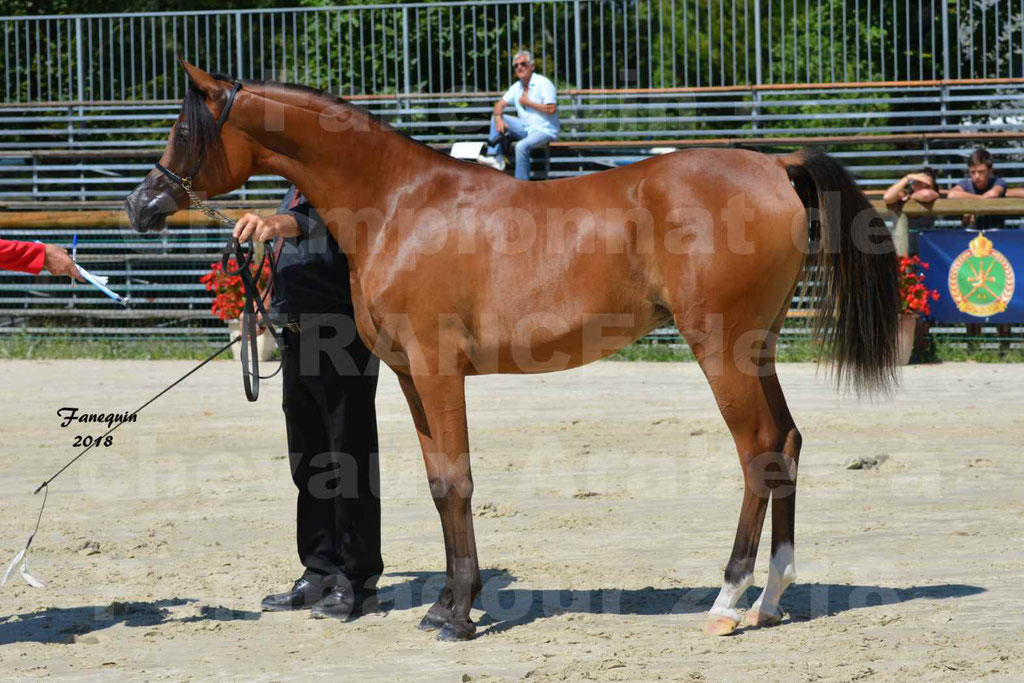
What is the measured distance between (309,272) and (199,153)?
601mm

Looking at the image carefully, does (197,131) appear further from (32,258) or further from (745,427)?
(745,427)

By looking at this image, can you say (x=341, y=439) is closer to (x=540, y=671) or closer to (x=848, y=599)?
(x=540, y=671)

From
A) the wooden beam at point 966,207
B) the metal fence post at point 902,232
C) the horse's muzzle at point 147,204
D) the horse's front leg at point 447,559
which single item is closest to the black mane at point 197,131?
the horse's muzzle at point 147,204

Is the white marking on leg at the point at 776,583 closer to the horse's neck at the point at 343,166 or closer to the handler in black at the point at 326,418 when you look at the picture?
the handler in black at the point at 326,418

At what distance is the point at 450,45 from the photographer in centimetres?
1537

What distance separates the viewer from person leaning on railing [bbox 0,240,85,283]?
13.9 feet

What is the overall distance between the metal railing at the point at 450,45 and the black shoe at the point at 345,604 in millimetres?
10863

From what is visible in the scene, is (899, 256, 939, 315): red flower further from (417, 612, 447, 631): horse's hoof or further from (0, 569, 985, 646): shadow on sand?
(417, 612, 447, 631): horse's hoof

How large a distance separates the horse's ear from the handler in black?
Answer: 51 centimetres

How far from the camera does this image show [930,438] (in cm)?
750

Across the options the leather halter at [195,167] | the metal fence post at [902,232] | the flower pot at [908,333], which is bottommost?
the flower pot at [908,333]

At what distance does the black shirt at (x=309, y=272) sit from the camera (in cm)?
461

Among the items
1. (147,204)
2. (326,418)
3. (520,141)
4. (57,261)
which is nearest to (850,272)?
(326,418)

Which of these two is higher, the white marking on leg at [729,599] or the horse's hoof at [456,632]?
the white marking on leg at [729,599]
